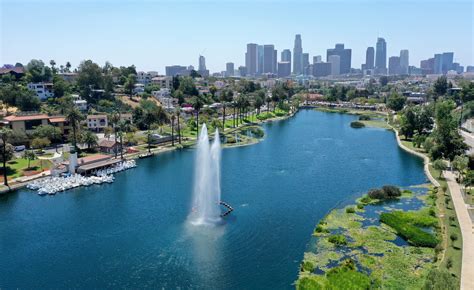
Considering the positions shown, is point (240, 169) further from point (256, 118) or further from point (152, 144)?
point (256, 118)

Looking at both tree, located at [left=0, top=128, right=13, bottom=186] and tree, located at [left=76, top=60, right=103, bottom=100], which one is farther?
tree, located at [left=76, top=60, right=103, bottom=100]

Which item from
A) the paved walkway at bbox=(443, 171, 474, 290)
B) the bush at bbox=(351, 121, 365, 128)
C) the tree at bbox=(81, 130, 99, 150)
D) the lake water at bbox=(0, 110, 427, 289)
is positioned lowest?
the lake water at bbox=(0, 110, 427, 289)

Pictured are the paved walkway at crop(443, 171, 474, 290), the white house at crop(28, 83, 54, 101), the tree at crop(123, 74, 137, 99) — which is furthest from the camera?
the tree at crop(123, 74, 137, 99)

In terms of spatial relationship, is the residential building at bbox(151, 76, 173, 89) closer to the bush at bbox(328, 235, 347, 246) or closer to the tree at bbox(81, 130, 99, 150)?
the tree at bbox(81, 130, 99, 150)

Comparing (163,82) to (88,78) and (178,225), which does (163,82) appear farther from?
(178,225)

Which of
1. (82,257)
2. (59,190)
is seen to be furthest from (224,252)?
(59,190)

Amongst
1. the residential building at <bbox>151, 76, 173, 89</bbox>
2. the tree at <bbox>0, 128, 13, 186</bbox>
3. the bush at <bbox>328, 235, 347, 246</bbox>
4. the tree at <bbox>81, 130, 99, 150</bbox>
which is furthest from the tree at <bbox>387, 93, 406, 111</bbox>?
the tree at <bbox>0, 128, 13, 186</bbox>

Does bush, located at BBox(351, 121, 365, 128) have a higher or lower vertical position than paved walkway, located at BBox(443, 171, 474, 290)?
higher
